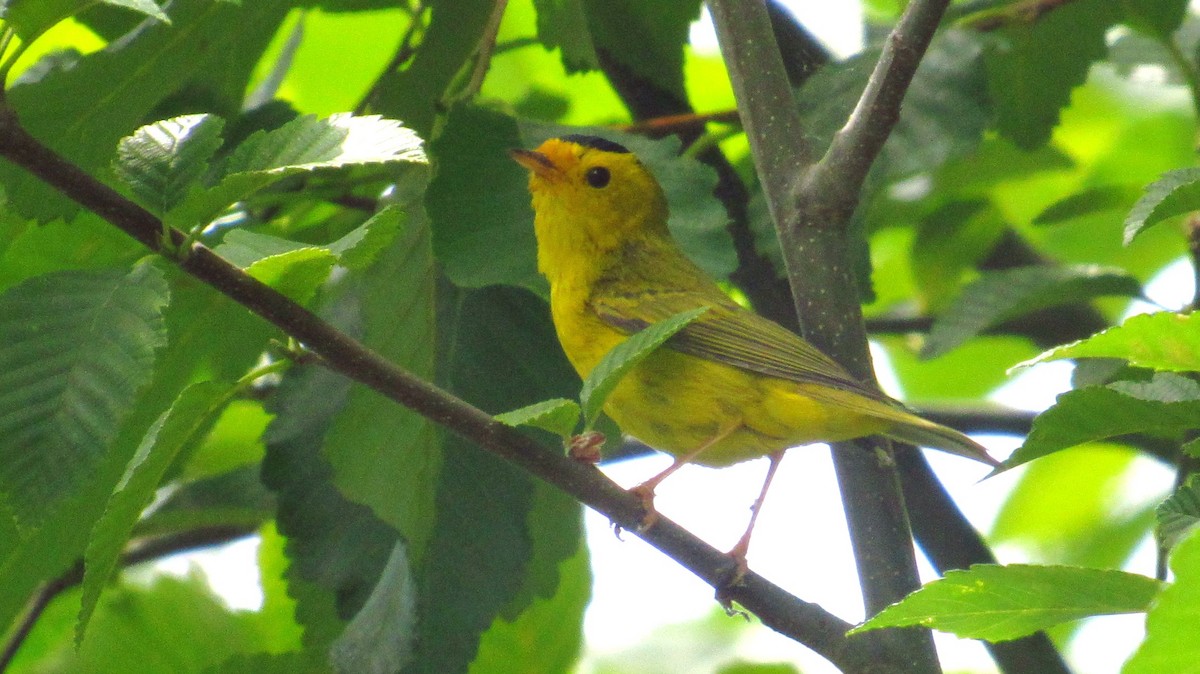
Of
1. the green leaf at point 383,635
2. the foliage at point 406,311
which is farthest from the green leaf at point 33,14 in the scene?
the green leaf at point 383,635

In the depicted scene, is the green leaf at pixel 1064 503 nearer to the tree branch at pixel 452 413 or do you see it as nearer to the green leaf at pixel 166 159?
the tree branch at pixel 452 413

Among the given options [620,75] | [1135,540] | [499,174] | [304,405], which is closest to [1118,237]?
[1135,540]

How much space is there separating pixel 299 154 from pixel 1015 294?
2.30 metres

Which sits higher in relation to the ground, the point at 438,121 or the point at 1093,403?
the point at 438,121

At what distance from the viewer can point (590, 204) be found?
14.7ft

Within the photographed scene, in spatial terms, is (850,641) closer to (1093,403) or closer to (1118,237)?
(1093,403)

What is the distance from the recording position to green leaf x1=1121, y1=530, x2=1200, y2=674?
128cm

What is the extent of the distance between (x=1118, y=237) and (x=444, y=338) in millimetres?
3189

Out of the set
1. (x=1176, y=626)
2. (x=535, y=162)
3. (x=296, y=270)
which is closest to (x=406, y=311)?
(x=535, y=162)

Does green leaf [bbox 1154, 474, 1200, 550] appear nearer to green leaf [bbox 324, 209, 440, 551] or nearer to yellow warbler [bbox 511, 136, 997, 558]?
yellow warbler [bbox 511, 136, 997, 558]

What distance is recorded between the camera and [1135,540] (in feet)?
15.4

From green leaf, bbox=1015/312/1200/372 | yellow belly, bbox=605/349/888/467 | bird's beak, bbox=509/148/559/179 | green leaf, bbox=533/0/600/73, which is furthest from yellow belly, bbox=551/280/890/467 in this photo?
green leaf, bbox=1015/312/1200/372

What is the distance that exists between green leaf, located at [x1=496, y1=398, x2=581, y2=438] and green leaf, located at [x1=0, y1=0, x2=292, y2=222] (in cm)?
131

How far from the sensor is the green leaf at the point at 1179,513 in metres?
1.79
